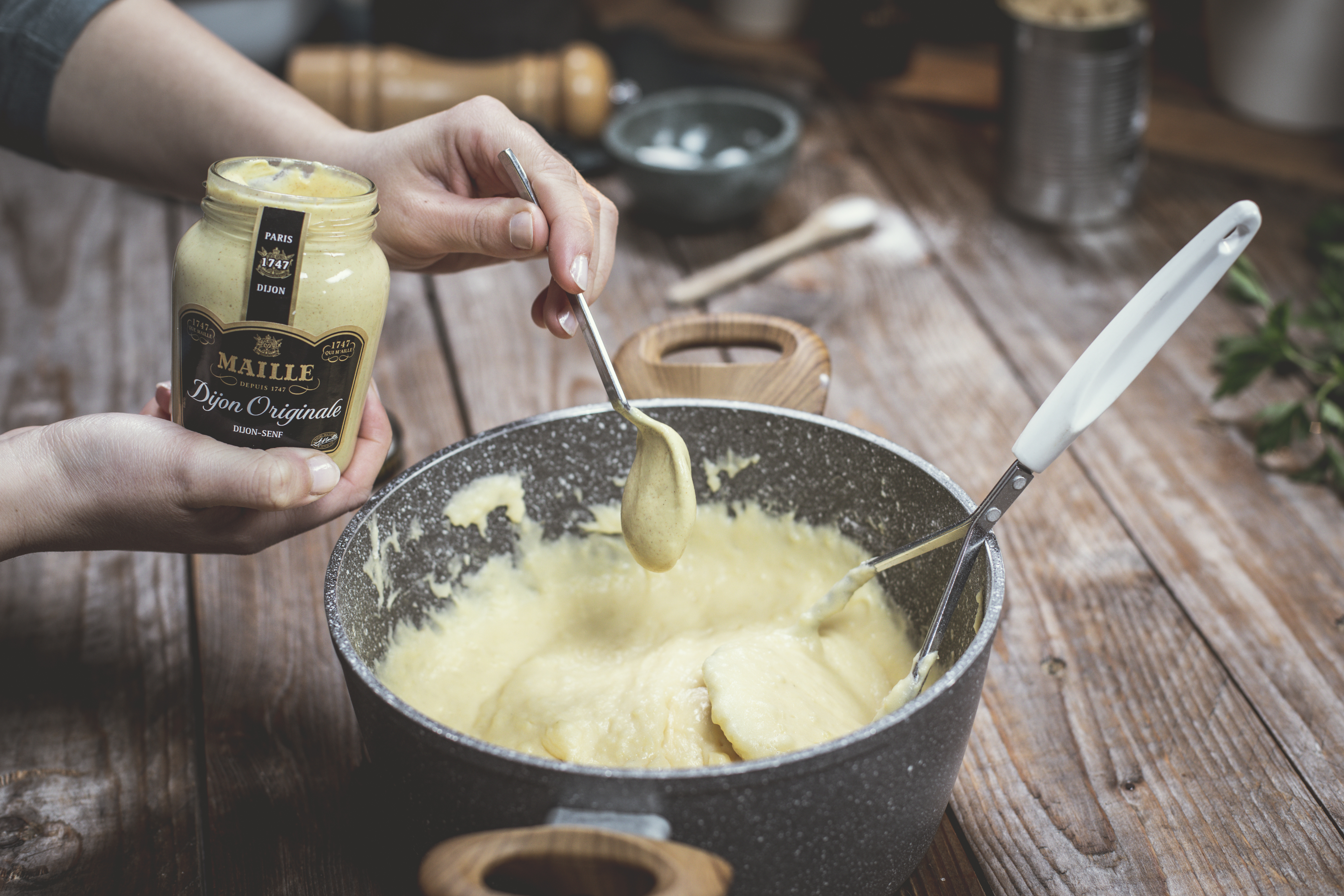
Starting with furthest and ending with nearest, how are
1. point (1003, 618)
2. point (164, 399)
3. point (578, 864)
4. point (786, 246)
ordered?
point (786, 246), point (1003, 618), point (164, 399), point (578, 864)

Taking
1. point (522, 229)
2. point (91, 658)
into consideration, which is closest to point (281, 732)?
point (91, 658)

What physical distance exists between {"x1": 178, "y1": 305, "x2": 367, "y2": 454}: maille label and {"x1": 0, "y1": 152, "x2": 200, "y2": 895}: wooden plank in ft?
0.59

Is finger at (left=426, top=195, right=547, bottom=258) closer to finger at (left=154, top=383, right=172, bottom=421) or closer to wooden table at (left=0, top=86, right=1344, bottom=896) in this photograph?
finger at (left=154, top=383, right=172, bottom=421)

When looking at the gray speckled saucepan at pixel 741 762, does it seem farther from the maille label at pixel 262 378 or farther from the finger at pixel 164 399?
the finger at pixel 164 399

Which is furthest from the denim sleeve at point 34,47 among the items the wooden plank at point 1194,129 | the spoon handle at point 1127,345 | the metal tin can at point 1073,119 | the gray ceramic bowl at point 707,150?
the wooden plank at point 1194,129

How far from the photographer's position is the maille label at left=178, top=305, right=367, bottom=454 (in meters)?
0.72

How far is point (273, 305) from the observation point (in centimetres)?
72

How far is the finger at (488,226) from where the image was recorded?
0.90 metres

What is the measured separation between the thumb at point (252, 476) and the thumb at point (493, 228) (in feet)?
0.85

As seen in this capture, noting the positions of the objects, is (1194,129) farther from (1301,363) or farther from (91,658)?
(91,658)

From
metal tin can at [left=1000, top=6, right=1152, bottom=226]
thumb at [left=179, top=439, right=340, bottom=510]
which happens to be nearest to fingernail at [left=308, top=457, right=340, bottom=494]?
thumb at [left=179, top=439, right=340, bottom=510]

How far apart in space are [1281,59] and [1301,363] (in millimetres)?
921

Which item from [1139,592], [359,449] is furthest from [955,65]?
[359,449]

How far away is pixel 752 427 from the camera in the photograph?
0.99 m
